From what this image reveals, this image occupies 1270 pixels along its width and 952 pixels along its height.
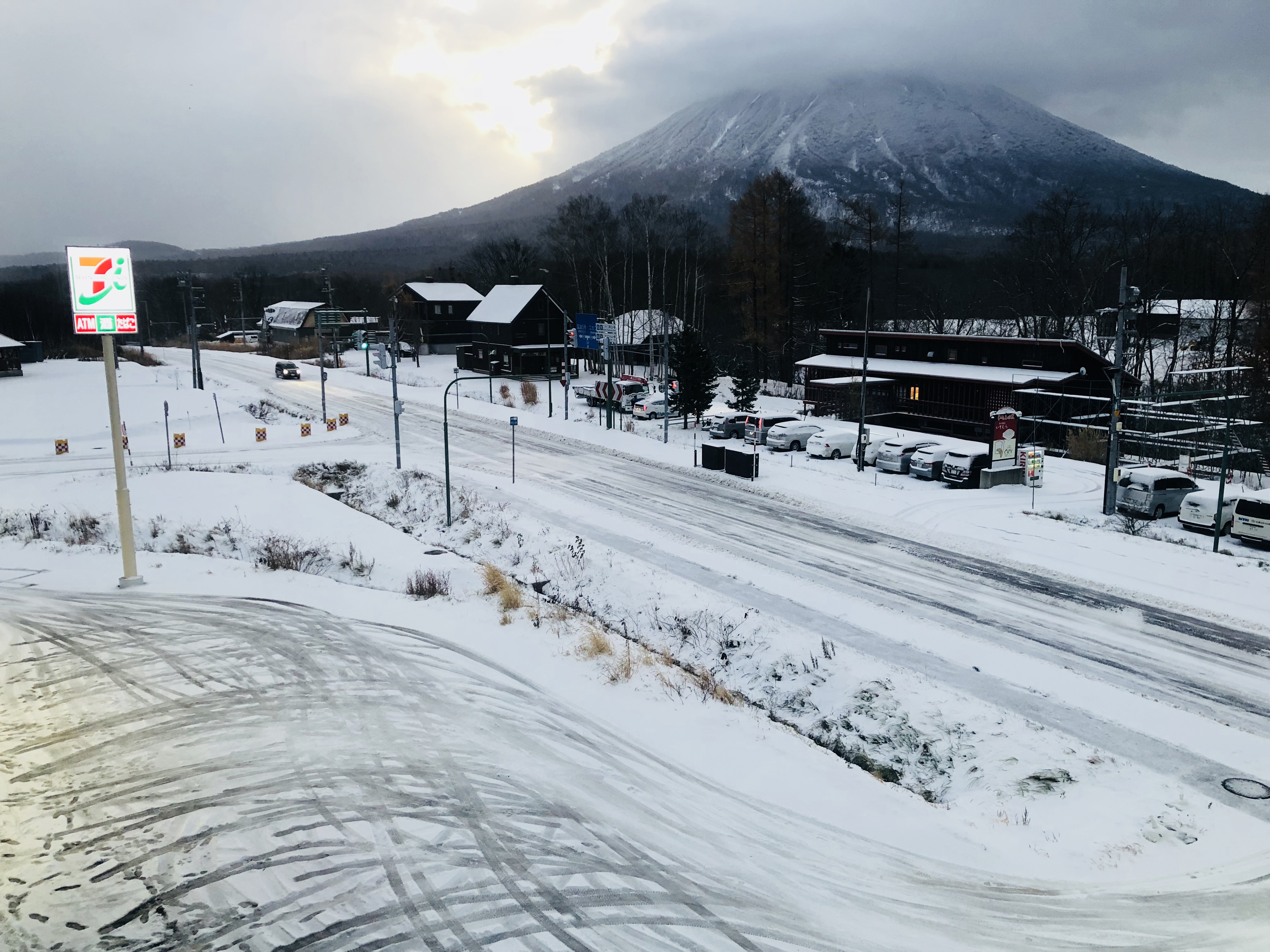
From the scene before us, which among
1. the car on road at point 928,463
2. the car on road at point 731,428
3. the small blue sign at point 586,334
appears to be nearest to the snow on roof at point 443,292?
the small blue sign at point 586,334

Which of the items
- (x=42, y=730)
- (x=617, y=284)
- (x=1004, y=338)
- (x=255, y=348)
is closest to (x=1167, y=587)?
(x=42, y=730)

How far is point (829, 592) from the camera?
20.5 m

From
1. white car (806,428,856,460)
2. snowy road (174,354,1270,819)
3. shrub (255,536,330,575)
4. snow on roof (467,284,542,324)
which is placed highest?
snow on roof (467,284,542,324)

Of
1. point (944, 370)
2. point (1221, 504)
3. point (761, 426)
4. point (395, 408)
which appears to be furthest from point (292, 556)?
point (944, 370)

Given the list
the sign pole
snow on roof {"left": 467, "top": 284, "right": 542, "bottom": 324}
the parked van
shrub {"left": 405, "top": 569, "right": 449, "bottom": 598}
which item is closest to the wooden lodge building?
snow on roof {"left": 467, "top": 284, "right": 542, "bottom": 324}

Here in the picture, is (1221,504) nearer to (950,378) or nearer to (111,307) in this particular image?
(950,378)

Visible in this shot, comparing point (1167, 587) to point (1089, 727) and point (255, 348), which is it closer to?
point (1089, 727)

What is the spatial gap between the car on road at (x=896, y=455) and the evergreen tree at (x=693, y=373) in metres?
13.9

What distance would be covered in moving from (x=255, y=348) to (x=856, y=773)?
11301 cm

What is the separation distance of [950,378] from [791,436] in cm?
1431

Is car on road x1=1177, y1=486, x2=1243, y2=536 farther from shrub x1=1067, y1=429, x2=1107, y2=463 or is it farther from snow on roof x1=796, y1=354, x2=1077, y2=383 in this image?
snow on roof x1=796, y1=354, x2=1077, y2=383

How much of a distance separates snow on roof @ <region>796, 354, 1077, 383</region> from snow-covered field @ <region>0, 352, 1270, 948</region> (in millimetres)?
20508

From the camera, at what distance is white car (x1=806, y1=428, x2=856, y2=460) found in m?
39.2

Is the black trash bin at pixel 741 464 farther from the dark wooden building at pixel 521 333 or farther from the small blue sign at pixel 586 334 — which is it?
the dark wooden building at pixel 521 333
